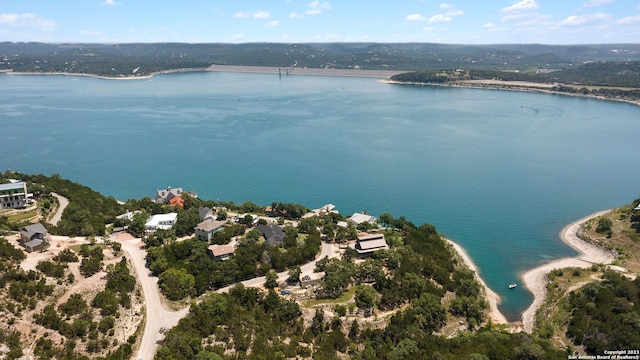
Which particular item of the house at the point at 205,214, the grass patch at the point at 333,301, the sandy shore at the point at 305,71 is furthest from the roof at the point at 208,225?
the sandy shore at the point at 305,71

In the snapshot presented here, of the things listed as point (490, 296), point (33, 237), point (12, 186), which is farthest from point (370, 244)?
point (12, 186)

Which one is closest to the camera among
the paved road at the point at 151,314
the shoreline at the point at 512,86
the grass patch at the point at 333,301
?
the paved road at the point at 151,314

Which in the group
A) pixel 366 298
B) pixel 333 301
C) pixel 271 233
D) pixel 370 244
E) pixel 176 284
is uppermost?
pixel 271 233

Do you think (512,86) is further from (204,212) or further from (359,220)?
(204,212)

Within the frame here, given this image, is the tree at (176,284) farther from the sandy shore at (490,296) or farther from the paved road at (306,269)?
the sandy shore at (490,296)

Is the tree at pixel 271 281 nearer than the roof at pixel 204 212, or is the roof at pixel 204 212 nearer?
the tree at pixel 271 281

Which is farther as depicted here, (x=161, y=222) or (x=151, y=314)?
(x=161, y=222)

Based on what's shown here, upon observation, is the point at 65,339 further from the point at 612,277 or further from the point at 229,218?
the point at 612,277
